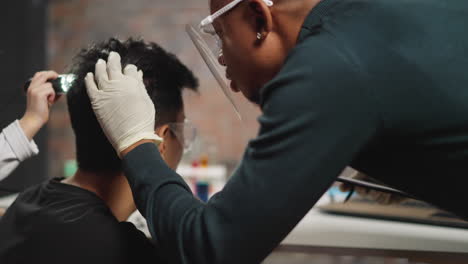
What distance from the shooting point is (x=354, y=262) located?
8.82ft

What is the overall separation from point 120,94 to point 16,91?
580 mm

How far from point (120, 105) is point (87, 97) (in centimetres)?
20

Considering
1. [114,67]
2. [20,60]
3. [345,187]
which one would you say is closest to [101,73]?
[114,67]

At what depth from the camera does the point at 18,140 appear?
1.22 m

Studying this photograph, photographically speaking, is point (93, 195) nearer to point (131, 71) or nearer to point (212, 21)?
point (131, 71)

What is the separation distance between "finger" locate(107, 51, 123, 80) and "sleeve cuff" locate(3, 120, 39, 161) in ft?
1.21

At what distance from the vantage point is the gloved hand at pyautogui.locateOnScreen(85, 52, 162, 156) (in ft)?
2.93

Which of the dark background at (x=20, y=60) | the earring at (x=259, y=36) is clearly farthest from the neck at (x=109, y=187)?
the earring at (x=259, y=36)

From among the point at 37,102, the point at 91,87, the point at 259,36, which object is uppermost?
the point at 259,36

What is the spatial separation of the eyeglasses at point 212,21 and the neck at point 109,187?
1.21ft

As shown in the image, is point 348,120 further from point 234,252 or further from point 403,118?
point 234,252

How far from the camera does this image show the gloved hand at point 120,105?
89cm

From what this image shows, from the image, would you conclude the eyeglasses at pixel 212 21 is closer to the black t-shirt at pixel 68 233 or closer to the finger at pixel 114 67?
the finger at pixel 114 67

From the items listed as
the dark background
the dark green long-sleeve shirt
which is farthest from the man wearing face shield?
the dark background
